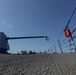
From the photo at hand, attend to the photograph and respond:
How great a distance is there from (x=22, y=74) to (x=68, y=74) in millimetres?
992

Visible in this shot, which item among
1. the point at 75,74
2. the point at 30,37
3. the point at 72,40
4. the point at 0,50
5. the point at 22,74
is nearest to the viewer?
the point at 75,74

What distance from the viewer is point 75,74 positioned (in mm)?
3016

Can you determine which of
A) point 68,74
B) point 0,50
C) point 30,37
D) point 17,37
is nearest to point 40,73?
point 68,74

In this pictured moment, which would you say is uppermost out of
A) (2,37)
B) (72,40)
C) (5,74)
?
(2,37)

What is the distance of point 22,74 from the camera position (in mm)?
3209

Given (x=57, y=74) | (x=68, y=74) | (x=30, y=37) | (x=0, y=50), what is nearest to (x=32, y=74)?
(x=57, y=74)

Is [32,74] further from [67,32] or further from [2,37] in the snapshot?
[2,37]

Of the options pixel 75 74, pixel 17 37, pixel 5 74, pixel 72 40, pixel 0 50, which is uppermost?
pixel 17 37

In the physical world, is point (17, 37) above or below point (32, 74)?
above

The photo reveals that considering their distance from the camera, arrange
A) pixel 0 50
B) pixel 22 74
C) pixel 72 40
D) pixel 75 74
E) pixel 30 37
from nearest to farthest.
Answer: pixel 75 74 < pixel 22 74 < pixel 72 40 < pixel 0 50 < pixel 30 37

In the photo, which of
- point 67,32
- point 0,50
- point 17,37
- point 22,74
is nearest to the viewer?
point 22,74

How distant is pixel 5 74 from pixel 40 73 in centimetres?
78

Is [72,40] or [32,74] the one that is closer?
[32,74]

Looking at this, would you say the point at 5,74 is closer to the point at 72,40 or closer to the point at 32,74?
the point at 32,74
